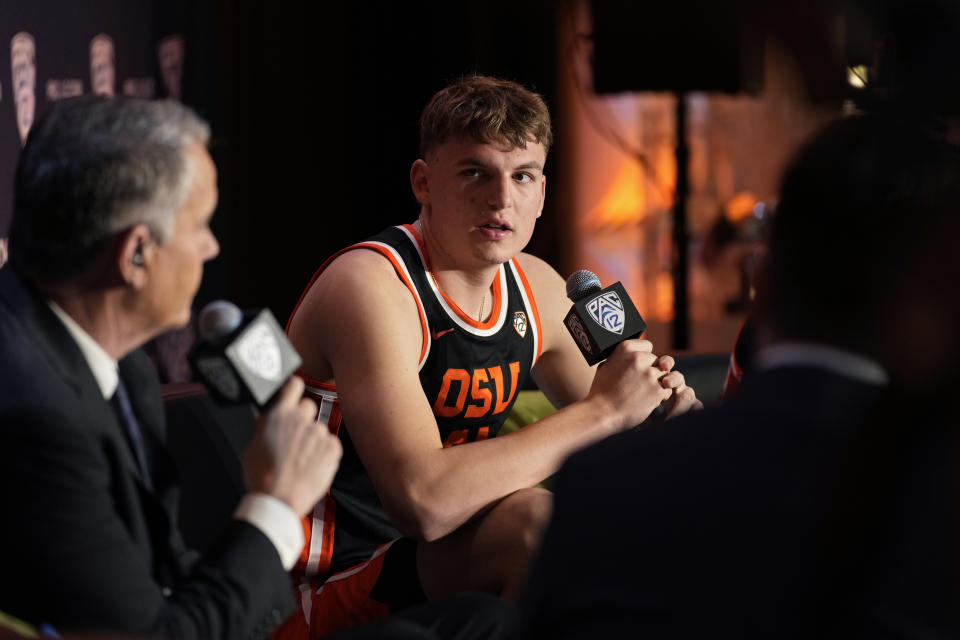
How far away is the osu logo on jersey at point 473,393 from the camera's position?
6.72ft

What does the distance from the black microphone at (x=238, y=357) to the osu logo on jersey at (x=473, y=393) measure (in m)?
0.71

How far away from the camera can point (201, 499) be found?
2.19 meters

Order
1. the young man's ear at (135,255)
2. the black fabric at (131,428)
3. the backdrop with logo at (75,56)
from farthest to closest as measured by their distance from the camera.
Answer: the backdrop with logo at (75,56) < the black fabric at (131,428) < the young man's ear at (135,255)

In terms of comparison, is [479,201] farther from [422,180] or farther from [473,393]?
[473,393]

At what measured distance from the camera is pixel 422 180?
6.95 feet

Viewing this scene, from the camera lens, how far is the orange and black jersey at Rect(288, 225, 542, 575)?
2018mm

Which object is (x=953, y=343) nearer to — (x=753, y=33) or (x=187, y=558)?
(x=187, y=558)

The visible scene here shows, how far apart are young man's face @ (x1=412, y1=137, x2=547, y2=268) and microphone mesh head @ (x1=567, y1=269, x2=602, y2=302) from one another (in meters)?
0.12

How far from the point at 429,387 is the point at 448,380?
0.12ft

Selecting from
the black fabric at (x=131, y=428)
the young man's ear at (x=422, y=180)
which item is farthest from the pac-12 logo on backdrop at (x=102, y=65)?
the black fabric at (x=131, y=428)

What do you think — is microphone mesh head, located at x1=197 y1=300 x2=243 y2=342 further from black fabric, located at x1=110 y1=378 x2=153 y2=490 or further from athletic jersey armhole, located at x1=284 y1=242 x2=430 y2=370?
athletic jersey armhole, located at x1=284 y1=242 x2=430 y2=370

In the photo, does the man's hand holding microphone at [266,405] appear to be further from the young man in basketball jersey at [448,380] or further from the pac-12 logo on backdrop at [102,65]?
the pac-12 logo on backdrop at [102,65]

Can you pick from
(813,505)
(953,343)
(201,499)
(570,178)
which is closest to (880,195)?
(953,343)

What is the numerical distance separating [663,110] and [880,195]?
5.40m
